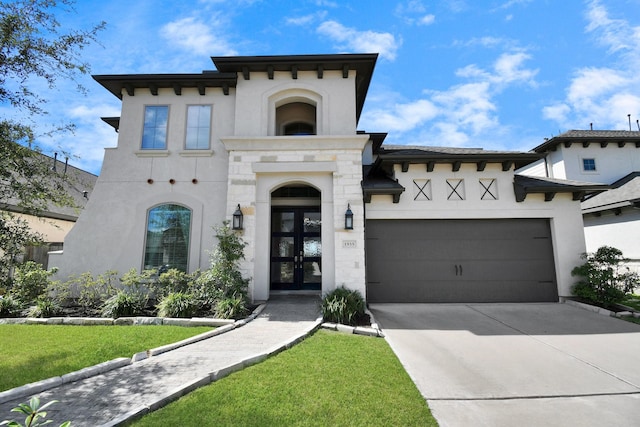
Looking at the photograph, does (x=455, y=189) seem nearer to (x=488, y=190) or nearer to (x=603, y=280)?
(x=488, y=190)

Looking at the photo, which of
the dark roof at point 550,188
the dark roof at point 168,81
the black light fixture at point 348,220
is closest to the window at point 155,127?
the dark roof at point 168,81

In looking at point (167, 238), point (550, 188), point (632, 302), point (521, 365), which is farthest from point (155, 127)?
point (632, 302)

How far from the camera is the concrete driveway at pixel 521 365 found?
328 centimetres

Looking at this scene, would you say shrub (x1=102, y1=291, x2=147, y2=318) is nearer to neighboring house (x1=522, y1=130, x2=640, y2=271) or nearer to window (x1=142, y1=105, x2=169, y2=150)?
window (x1=142, y1=105, x2=169, y2=150)

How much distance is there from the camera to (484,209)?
9.27 meters

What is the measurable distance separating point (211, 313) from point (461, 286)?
7.35 meters

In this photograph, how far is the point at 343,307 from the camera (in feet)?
22.0

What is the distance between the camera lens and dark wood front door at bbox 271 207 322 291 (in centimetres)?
1002

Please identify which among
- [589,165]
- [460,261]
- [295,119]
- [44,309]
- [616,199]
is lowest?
[44,309]

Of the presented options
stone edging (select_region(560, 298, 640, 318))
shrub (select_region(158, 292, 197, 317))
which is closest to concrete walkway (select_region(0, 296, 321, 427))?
shrub (select_region(158, 292, 197, 317))

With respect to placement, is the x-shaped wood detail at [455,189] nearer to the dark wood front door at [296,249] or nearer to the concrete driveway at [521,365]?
the concrete driveway at [521,365]

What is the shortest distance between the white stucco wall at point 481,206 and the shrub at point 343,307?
9.63 feet

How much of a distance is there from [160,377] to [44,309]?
5369mm

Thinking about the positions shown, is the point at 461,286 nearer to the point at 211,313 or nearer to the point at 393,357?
the point at 393,357
